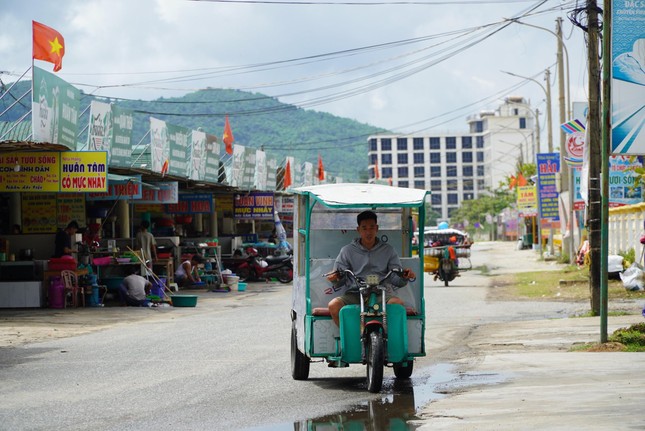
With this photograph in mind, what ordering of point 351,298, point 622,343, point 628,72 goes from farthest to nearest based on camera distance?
point 622,343, point 628,72, point 351,298

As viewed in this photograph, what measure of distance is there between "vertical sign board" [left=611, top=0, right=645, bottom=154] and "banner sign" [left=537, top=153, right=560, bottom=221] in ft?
108

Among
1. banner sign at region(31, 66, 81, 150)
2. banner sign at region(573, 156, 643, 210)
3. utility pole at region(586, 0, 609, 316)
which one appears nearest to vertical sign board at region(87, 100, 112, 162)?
banner sign at region(31, 66, 81, 150)

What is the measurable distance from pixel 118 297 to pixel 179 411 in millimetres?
17789

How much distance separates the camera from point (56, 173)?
24.0 meters

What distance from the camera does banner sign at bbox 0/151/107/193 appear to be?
78.1ft

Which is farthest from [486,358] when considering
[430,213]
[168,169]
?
[430,213]

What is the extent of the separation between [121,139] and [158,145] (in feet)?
8.62

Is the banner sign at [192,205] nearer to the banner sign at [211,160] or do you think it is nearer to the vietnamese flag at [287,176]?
the banner sign at [211,160]

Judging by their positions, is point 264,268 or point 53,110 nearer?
point 53,110

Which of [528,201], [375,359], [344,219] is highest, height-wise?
[528,201]

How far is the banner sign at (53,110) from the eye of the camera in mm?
22109

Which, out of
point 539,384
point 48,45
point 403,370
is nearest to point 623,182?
point 48,45

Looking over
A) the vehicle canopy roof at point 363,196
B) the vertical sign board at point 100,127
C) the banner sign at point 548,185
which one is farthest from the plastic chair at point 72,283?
the banner sign at point 548,185

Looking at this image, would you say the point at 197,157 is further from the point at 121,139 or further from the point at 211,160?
the point at 121,139
